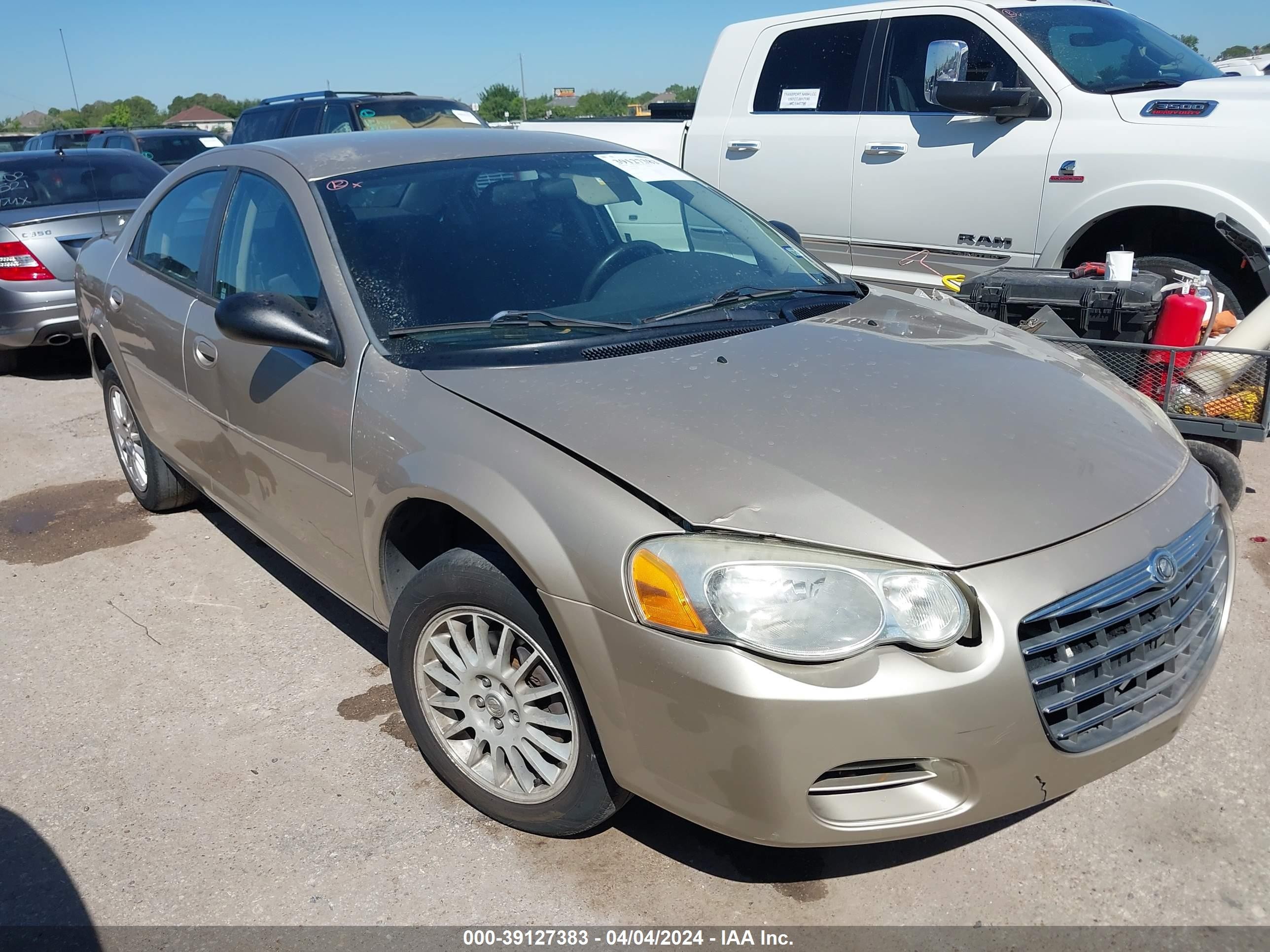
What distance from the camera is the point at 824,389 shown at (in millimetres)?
2666

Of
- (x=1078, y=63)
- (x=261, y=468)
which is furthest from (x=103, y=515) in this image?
(x=1078, y=63)

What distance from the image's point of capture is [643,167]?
397 cm

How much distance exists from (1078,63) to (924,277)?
4.45 ft

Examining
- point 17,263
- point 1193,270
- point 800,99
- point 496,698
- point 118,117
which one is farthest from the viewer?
point 118,117

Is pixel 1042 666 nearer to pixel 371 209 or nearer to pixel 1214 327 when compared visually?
pixel 371 209

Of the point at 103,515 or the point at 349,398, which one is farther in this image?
the point at 103,515

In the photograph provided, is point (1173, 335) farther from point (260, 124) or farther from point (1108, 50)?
point (260, 124)

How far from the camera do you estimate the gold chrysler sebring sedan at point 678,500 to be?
2.11 metres

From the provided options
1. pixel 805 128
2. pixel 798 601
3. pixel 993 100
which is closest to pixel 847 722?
pixel 798 601

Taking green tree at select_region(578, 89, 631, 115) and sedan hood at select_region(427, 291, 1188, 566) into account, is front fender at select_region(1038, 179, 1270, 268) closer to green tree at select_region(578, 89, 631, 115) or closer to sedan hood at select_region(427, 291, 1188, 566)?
sedan hood at select_region(427, 291, 1188, 566)

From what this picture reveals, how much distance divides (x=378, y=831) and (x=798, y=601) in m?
1.38

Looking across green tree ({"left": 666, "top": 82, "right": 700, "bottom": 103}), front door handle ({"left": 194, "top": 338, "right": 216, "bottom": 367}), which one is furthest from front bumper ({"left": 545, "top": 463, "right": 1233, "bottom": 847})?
green tree ({"left": 666, "top": 82, "right": 700, "bottom": 103})

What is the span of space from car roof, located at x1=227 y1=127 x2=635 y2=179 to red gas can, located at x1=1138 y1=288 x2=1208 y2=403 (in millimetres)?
2130

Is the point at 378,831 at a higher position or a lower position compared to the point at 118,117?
lower
